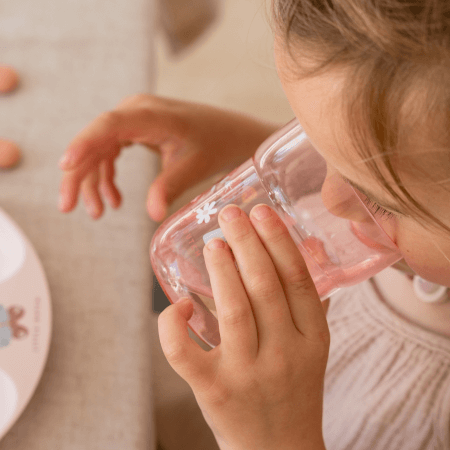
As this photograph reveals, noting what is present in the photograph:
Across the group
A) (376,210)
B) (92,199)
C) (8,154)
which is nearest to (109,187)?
(92,199)

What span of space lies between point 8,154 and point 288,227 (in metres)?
0.38

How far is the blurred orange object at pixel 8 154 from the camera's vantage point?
22.1 inches

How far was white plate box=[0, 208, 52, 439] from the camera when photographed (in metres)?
0.45

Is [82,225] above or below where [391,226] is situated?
above

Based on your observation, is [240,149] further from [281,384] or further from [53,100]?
[281,384]

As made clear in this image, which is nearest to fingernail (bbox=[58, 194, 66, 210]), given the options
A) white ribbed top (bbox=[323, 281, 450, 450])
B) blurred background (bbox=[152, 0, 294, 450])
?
white ribbed top (bbox=[323, 281, 450, 450])

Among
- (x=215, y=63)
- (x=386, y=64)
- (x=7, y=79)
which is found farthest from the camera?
(x=215, y=63)

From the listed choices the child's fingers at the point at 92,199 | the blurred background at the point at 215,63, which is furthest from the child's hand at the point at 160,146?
the blurred background at the point at 215,63

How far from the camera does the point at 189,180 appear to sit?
2.09 feet

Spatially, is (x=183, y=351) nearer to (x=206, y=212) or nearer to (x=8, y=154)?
(x=206, y=212)

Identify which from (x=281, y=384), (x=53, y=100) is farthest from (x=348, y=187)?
(x=53, y=100)

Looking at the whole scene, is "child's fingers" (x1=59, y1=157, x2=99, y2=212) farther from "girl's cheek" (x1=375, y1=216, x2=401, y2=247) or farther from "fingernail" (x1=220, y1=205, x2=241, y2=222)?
"girl's cheek" (x1=375, y1=216, x2=401, y2=247)

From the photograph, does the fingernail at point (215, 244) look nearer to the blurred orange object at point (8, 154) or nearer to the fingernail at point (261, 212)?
the fingernail at point (261, 212)

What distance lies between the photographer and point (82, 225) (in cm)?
57
